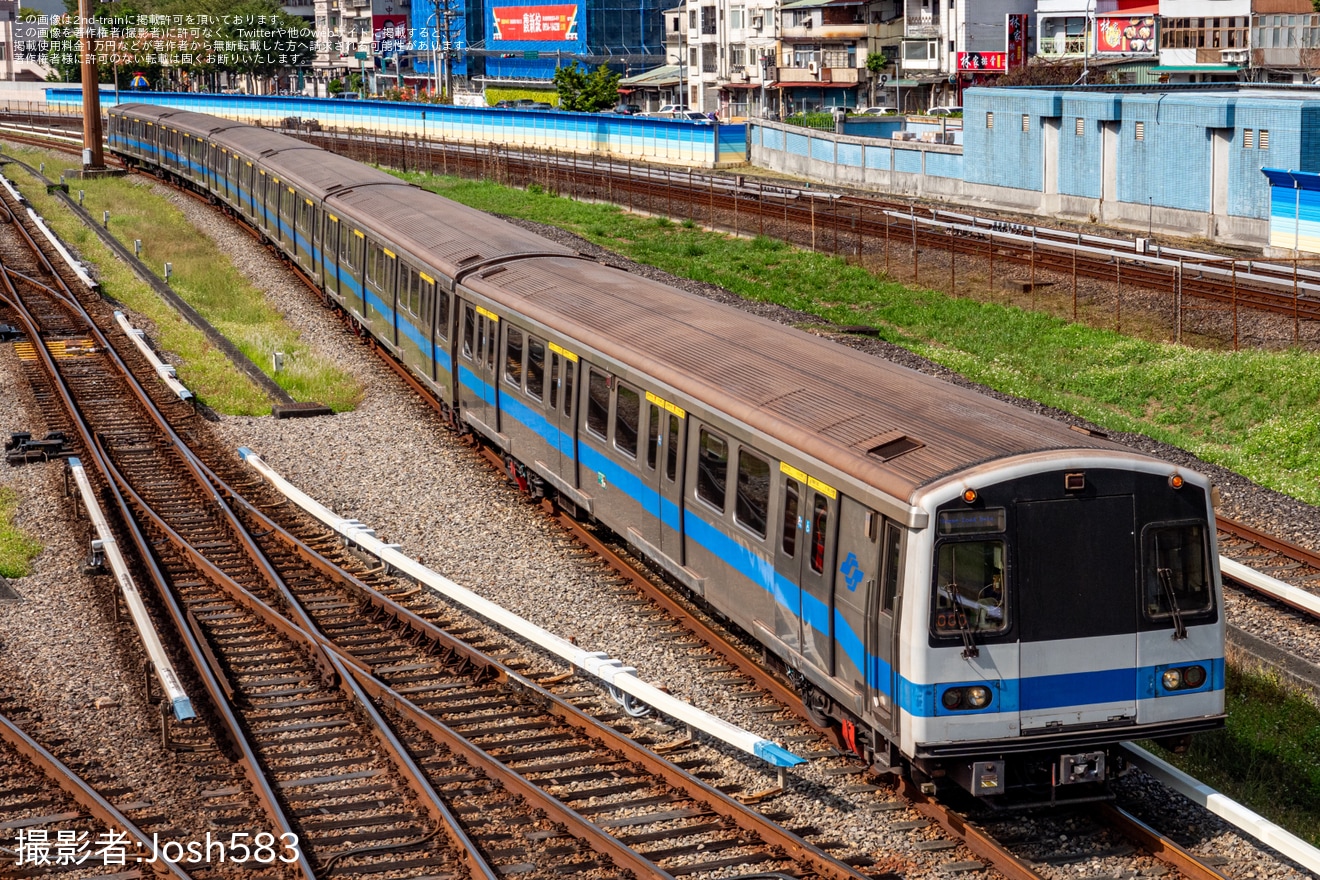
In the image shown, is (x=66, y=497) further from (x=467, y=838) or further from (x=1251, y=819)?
(x=1251, y=819)

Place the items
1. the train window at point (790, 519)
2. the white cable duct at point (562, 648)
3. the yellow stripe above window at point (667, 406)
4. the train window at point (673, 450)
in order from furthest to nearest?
1. the train window at point (673, 450)
2. the yellow stripe above window at point (667, 406)
3. the train window at point (790, 519)
4. the white cable duct at point (562, 648)

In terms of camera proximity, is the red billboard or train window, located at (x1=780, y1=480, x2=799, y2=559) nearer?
train window, located at (x1=780, y1=480, x2=799, y2=559)

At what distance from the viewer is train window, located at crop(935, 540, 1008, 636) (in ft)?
28.9

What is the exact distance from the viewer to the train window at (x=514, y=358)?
16.4 m

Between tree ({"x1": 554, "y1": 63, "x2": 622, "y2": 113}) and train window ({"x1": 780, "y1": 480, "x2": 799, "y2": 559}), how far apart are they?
229ft

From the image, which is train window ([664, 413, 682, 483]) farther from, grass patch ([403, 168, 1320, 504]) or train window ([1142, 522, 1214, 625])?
grass patch ([403, 168, 1320, 504])

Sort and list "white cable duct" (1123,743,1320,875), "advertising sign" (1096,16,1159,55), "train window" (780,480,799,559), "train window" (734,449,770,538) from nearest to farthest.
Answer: "white cable duct" (1123,743,1320,875) < "train window" (780,480,799,559) < "train window" (734,449,770,538) < "advertising sign" (1096,16,1159,55)

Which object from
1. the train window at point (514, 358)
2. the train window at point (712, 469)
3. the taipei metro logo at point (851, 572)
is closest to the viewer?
the taipei metro logo at point (851, 572)

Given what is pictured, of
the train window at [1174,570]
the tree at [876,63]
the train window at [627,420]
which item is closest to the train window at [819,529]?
the train window at [1174,570]

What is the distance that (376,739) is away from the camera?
1114cm

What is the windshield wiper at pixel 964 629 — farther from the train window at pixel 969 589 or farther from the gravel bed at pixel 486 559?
the gravel bed at pixel 486 559

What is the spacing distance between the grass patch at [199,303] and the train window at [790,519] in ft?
44.5

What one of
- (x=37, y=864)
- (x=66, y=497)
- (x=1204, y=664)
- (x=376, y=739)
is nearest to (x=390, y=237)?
(x=66, y=497)

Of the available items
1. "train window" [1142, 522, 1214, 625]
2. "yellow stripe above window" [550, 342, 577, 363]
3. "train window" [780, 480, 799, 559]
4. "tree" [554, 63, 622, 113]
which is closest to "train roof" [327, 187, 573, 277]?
"yellow stripe above window" [550, 342, 577, 363]
